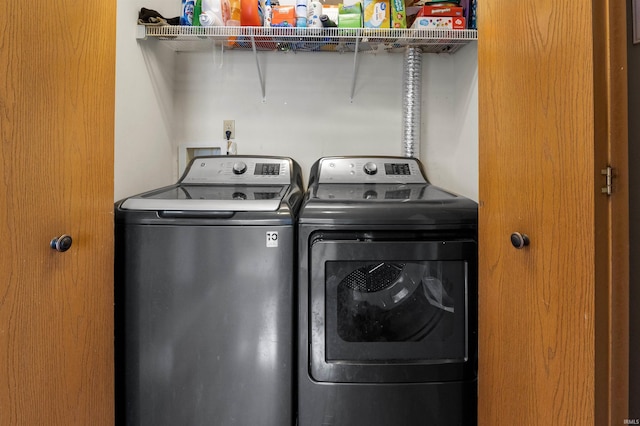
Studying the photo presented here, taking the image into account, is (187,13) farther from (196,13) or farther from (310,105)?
(310,105)

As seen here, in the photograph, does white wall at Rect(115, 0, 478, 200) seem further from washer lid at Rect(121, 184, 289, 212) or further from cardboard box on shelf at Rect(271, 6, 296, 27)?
washer lid at Rect(121, 184, 289, 212)

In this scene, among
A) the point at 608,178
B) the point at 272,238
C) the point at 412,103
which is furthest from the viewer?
the point at 412,103

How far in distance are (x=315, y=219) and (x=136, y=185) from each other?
927 millimetres

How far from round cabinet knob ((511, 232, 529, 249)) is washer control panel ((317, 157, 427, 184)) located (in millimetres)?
904

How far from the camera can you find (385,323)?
3.93 ft

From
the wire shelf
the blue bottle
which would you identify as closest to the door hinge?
the wire shelf

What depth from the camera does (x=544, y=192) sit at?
0.76 meters

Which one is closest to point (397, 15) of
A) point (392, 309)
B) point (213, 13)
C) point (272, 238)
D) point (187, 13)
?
point (213, 13)

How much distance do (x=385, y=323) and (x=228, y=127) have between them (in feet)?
4.76

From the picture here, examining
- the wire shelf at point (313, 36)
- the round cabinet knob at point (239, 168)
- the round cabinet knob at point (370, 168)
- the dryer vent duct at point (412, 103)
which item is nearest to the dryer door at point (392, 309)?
the round cabinet knob at point (370, 168)

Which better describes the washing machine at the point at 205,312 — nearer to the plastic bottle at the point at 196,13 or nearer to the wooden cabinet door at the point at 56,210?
the wooden cabinet door at the point at 56,210

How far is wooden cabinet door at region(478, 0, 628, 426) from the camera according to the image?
Result: 651 millimetres

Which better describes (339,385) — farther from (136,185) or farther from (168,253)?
(136,185)

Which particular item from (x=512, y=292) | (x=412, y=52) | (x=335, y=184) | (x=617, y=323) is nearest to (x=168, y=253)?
(x=335, y=184)
